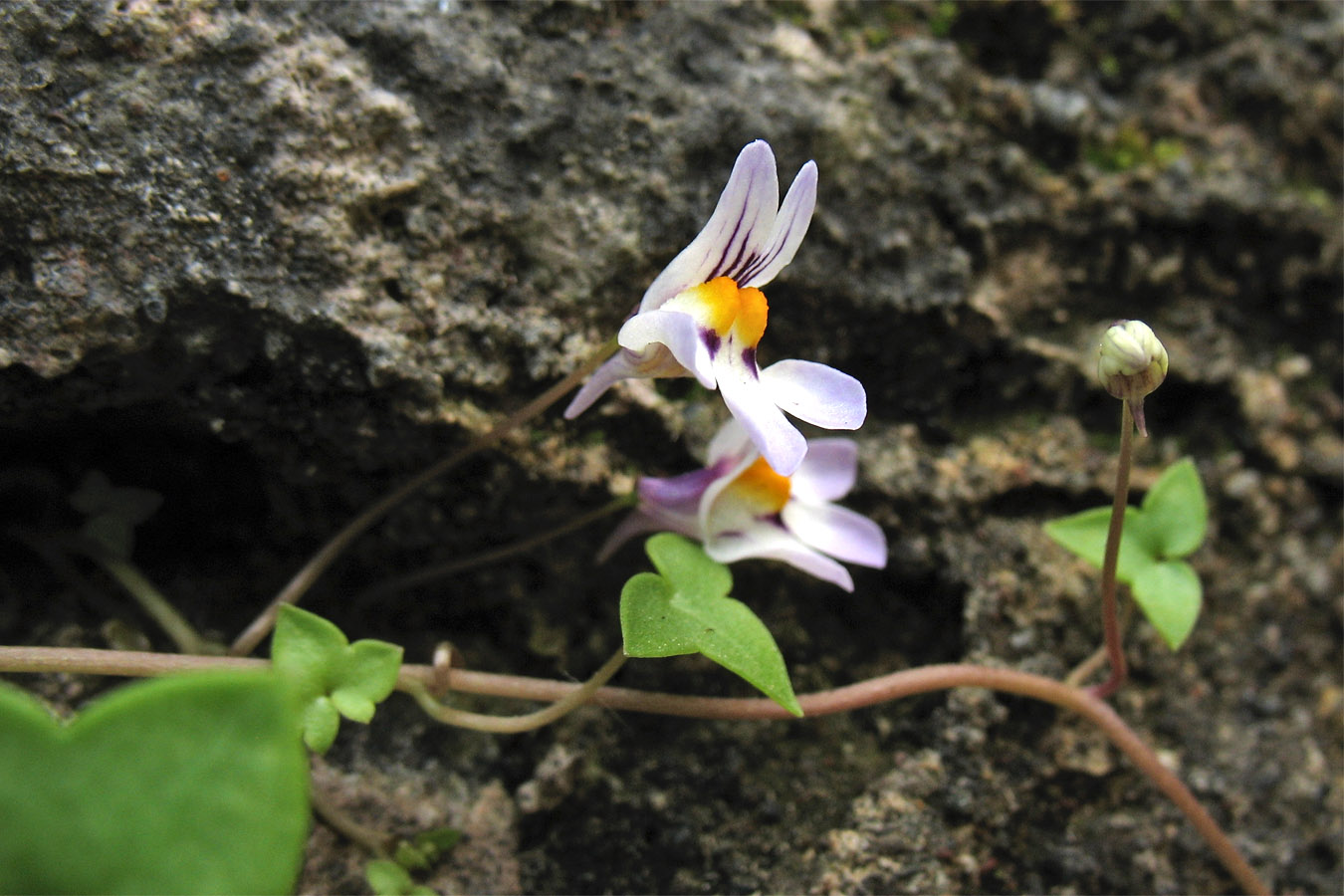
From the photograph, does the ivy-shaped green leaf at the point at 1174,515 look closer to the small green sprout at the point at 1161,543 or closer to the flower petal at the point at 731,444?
the small green sprout at the point at 1161,543

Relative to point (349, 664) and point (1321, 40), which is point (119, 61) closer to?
point (349, 664)

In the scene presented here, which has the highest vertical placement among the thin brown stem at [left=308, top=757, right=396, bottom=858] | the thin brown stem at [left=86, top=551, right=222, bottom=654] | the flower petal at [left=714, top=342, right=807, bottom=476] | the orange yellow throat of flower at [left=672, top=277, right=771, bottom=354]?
the orange yellow throat of flower at [left=672, top=277, right=771, bottom=354]

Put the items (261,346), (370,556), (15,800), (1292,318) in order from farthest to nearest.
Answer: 1. (1292,318)
2. (370,556)
3. (261,346)
4. (15,800)

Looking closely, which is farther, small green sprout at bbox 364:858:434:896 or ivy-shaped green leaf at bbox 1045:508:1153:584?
ivy-shaped green leaf at bbox 1045:508:1153:584

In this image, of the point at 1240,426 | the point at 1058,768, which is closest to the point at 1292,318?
the point at 1240,426

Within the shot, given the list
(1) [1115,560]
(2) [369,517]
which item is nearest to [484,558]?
(2) [369,517]

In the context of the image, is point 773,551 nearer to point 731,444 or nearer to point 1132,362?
point 731,444

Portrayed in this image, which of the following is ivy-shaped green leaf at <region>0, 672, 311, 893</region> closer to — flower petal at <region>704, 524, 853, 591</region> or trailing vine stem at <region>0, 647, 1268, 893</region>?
trailing vine stem at <region>0, 647, 1268, 893</region>

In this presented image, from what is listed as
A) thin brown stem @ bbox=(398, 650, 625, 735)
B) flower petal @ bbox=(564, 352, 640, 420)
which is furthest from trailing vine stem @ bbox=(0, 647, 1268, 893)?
flower petal @ bbox=(564, 352, 640, 420)
